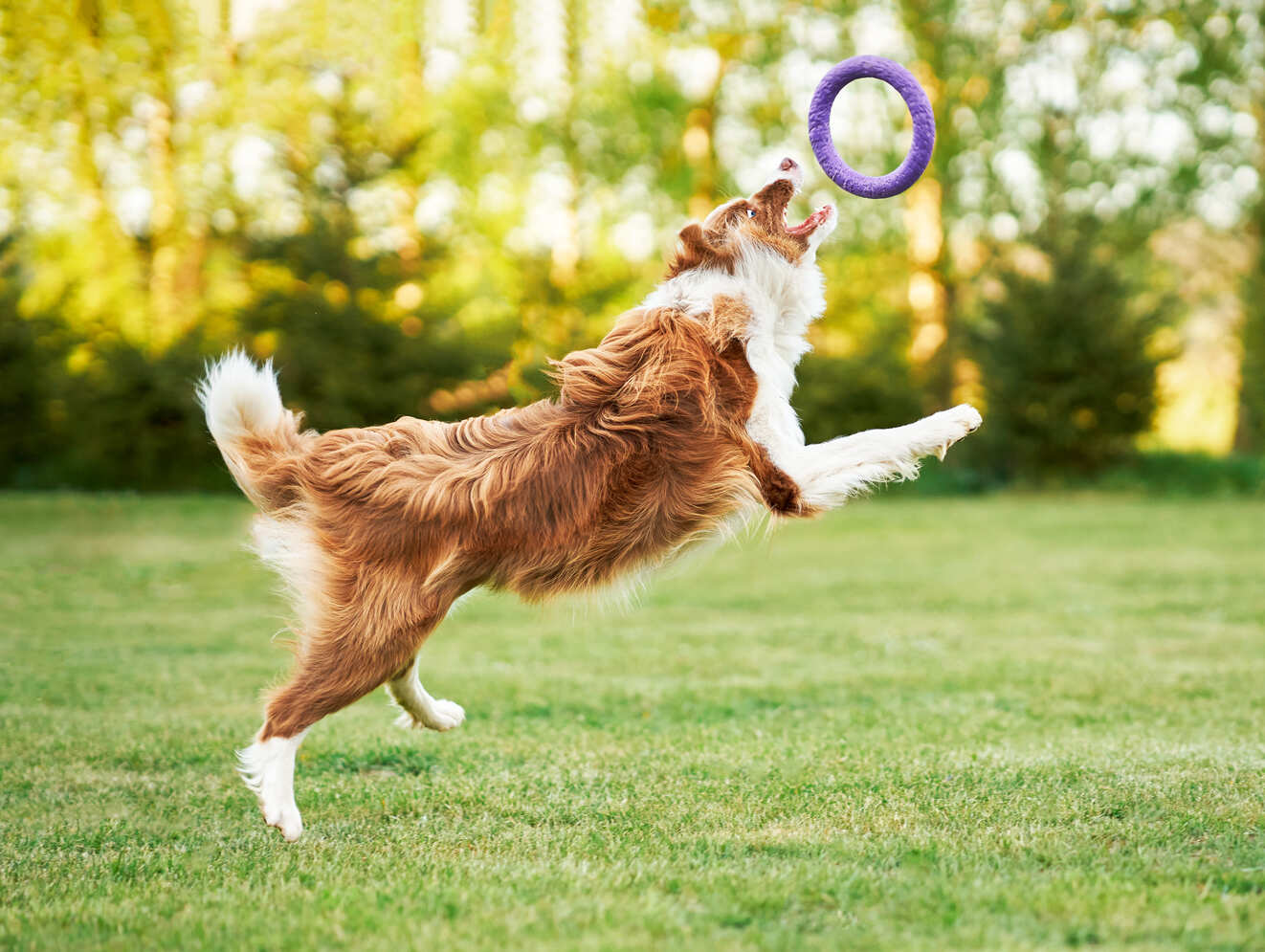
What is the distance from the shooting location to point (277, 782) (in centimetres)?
467

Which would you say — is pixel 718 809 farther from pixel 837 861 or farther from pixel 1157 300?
pixel 1157 300

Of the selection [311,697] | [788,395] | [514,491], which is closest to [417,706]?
[311,697]

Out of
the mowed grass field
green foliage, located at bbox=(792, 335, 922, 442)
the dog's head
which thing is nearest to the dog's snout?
the dog's head

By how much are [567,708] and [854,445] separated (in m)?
3.06

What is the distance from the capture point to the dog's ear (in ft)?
17.5

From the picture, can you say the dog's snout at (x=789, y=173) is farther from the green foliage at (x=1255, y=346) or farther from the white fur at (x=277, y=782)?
the green foliage at (x=1255, y=346)

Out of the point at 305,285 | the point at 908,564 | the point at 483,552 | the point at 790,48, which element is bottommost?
the point at 908,564

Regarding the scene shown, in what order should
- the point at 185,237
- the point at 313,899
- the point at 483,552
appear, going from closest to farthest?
the point at 313,899
the point at 483,552
the point at 185,237

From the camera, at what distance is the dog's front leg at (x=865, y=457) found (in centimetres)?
504

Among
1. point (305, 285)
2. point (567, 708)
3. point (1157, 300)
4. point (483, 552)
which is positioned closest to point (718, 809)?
point (483, 552)

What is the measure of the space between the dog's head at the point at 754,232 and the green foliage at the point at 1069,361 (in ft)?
62.1

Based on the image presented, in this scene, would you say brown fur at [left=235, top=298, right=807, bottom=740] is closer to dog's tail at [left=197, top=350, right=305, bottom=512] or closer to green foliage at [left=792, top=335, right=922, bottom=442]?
dog's tail at [left=197, top=350, right=305, bottom=512]

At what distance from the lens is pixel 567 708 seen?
7469 mm

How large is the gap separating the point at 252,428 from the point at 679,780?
2.38 m
